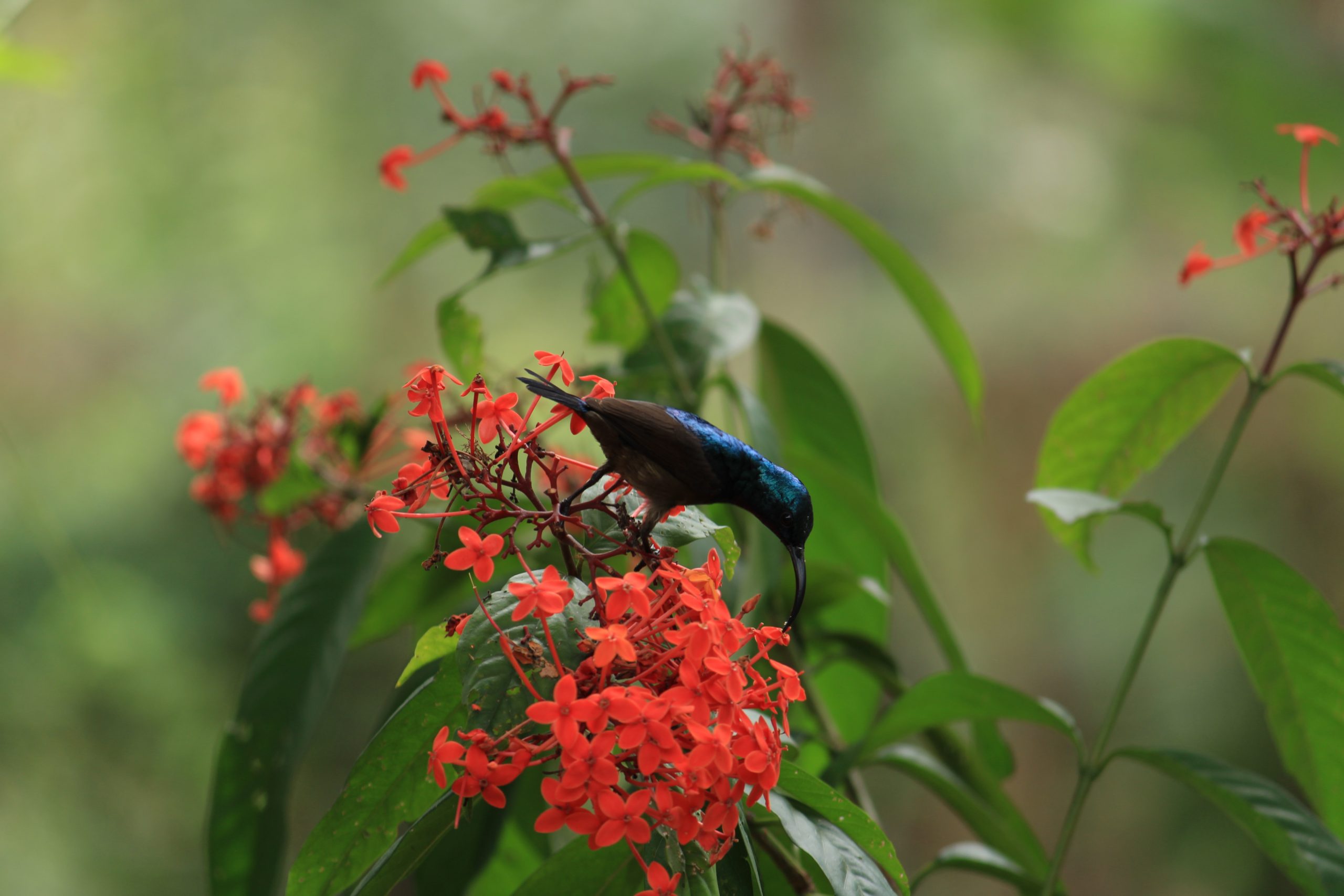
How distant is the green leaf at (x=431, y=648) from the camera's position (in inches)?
20.9

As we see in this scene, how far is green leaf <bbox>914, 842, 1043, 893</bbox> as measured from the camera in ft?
2.88

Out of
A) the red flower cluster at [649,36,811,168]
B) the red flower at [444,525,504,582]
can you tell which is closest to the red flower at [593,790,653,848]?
the red flower at [444,525,504,582]

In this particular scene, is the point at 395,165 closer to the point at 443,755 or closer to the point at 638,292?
the point at 638,292

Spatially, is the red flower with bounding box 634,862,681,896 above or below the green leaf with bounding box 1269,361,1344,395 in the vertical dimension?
below

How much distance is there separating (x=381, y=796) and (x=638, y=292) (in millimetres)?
507

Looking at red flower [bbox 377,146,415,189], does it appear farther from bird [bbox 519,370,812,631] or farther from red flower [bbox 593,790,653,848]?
red flower [bbox 593,790,653,848]

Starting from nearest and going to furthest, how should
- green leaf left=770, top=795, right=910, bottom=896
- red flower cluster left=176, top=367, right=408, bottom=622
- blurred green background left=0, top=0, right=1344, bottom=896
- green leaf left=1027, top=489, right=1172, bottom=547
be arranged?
1. green leaf left=770, top=795, right=910, bottom=896
2. green leaf left=1027, top=489, right=1172, bottom=547
3. red flower cluster left=176, top=367, right=408, bottom=622
4. blurred green background left=0, top=0, right=1344, bottom=896

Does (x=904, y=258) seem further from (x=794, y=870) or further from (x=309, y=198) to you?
(x=309, y=198)

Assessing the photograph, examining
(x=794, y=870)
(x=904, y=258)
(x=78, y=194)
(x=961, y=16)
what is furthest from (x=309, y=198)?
(x=794, y=870)

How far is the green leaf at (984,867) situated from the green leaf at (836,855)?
0.35 metres

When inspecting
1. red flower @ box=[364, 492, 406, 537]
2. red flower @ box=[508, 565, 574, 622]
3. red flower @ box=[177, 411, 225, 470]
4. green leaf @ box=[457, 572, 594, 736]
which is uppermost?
red flower @ box=[364, 492, 406, 537]

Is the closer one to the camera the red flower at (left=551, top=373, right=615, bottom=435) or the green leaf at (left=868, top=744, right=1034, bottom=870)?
the red flower at (left=551, top=373, right=615, bottom=435)

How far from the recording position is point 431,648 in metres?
0.54

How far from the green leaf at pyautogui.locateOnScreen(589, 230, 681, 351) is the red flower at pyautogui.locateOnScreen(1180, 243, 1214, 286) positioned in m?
0.50
